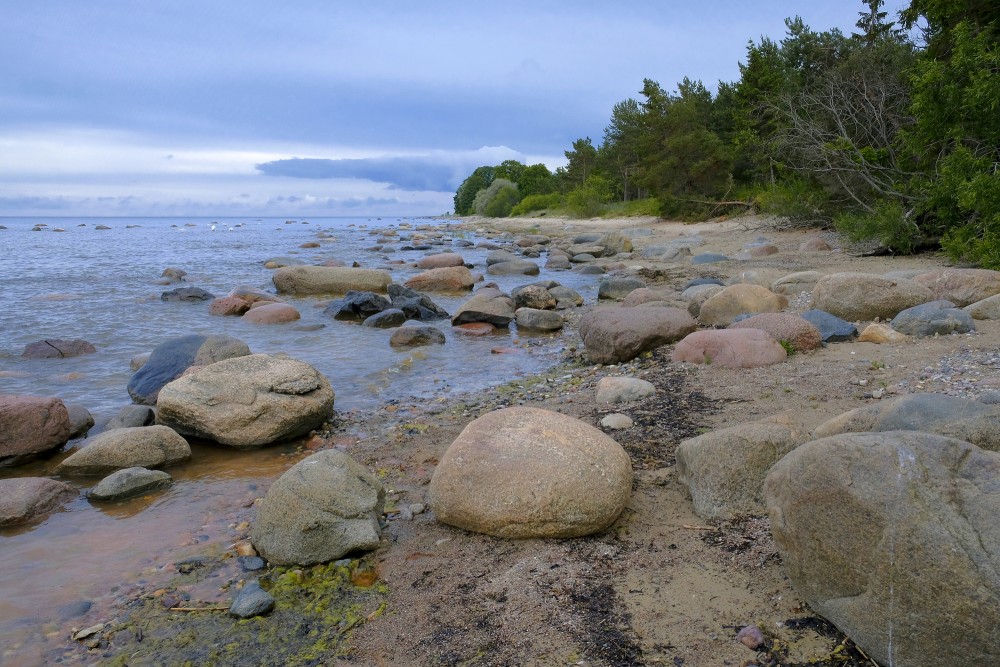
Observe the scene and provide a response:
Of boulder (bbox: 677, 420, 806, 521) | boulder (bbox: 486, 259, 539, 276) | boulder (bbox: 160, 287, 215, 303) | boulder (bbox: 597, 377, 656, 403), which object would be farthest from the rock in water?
boulder (bbox: 486, 259, 539, 276)

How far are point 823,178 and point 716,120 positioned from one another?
20.9 meters

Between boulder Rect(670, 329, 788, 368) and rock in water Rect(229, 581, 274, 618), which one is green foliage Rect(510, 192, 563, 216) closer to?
boulder Rect(670, 329, 788, 368)

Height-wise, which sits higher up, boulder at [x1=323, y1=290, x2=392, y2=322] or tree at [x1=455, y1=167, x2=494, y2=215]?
tree at [x1=455, y1=167, x2=494, y2=215]

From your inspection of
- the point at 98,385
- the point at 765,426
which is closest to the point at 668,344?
the point at 765,426

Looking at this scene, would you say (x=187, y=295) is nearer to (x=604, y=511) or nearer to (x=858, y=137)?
(x=604, y=511)

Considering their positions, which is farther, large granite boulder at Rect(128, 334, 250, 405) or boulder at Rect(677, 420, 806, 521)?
large granite boulder at Rect(128, 334, 250, 405)

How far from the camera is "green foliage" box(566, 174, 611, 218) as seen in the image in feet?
155

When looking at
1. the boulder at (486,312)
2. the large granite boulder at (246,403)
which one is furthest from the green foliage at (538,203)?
the large granite boulder at (246,403)

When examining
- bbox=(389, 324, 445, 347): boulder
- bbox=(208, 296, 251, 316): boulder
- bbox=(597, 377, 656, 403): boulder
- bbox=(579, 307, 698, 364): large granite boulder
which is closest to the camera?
bbox=(597, 377, 656, 403): boulder

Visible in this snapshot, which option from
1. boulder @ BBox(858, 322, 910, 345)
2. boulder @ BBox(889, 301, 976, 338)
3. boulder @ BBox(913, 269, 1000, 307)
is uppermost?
boulder @ BBox(913, 269, 1000, 307)

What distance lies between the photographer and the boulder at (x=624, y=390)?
6.65 m

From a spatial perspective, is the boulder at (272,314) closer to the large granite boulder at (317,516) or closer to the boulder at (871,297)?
the large granite boulder at (317,516)

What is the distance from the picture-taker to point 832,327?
7.84 meters

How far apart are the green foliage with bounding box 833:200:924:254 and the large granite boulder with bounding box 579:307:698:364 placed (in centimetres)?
819
